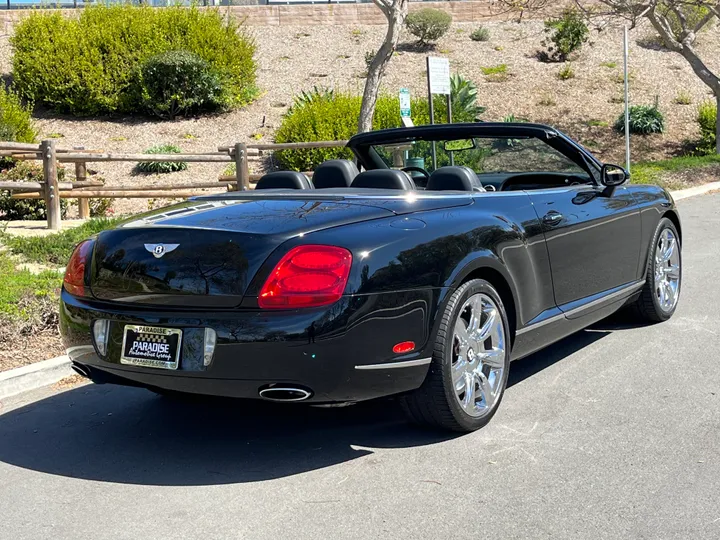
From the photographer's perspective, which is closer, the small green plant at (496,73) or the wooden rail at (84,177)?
the wooden rail at (84,177)

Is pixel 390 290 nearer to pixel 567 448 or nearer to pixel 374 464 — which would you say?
pixel 374 464

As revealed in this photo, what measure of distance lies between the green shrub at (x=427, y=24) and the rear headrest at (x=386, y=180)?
1307 inches

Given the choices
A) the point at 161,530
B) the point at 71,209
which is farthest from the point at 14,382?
the point at 71,209

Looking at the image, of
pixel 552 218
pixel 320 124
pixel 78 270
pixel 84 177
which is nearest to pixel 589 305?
pixel 552 218

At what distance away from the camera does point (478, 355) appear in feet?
15.5

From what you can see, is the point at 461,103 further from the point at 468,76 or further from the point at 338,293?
the point at 338,293

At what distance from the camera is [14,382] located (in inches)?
229

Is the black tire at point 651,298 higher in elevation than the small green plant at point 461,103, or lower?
lower

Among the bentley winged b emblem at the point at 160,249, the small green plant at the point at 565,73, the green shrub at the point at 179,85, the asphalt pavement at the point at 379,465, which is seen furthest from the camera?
the small green plant at the point at 565,73

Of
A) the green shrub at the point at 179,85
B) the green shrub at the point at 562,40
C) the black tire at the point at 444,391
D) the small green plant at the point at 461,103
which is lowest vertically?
the black tire at the point at 444,391

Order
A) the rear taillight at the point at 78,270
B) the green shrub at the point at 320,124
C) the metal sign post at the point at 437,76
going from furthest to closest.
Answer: the green shrub at the point at 320,124, the metal sign post at the point at 437,76, the rear taillight at the point at 78,270

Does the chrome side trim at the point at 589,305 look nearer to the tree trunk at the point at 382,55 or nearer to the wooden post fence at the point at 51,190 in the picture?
the wooden post fence at the point at 51,190

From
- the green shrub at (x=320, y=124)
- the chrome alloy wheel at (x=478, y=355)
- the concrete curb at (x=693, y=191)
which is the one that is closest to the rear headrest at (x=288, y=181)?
the chrome alloy wheel at (x=478, y=355)

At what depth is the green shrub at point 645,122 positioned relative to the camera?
2788cm
